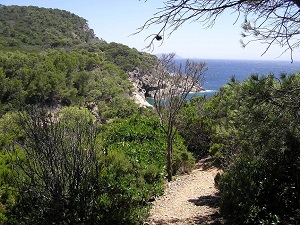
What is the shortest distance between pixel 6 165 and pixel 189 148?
30.5 feet

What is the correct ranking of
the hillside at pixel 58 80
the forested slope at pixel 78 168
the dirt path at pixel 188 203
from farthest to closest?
the hillside at pixel 58 80 < the dirt path at pixel 188 203 < the forested slope at pixel 78 168

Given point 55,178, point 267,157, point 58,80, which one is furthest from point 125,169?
point 58,80

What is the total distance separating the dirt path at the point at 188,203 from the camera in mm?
5797

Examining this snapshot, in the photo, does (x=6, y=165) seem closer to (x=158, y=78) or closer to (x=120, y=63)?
(x=158, y=78)

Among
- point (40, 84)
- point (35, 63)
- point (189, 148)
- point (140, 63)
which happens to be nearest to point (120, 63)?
point (140, 63)

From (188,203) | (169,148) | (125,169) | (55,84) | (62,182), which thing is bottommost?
(188,203)

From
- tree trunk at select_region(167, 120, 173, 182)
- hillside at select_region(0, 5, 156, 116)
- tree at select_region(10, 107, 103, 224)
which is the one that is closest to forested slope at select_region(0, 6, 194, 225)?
tree at select_region(10, 107, 103, 224)

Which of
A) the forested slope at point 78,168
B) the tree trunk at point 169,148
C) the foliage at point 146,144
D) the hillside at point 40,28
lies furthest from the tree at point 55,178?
the hillside at point 40,28

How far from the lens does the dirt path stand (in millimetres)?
5797

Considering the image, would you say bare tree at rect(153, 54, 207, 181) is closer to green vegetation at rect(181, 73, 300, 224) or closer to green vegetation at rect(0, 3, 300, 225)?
green vegetation at rect(0, 3, 300, 225)

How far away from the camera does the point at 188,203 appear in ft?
23.1

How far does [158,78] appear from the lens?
909cm

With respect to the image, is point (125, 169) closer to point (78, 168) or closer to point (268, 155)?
point (78, 168)

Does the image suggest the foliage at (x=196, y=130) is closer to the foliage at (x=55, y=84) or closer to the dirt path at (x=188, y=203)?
the dirt path at (x=188, y=203)
